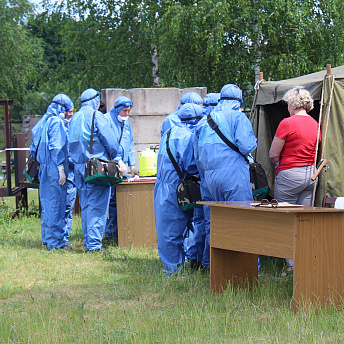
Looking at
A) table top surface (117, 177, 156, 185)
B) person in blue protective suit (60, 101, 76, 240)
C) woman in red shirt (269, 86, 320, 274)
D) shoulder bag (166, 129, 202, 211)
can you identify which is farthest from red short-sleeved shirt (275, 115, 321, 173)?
person in blue protective suit (60, 101, 76, 240)

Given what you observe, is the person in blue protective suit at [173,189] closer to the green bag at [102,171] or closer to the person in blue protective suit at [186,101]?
the green bag at [102,171]

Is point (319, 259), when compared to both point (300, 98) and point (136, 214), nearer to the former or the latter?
point (300, 98)

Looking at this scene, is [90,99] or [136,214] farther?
[136,214]

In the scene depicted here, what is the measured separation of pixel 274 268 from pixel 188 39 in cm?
988

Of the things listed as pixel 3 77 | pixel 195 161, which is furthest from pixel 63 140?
pixel 3 77

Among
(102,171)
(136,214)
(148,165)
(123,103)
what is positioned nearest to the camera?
(102,171)

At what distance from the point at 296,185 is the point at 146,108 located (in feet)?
16.0

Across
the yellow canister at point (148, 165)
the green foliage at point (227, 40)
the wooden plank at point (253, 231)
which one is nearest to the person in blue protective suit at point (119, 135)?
the yellow canister at point (148, 165)

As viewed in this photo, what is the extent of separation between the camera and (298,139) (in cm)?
552

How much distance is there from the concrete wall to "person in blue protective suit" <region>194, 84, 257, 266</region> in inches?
178

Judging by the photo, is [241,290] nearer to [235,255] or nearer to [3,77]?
[235,255]

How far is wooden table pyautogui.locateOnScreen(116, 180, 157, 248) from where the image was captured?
24.3 ft

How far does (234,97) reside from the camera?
5641mm

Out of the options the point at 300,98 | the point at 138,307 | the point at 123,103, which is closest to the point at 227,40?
the point at 123,103
